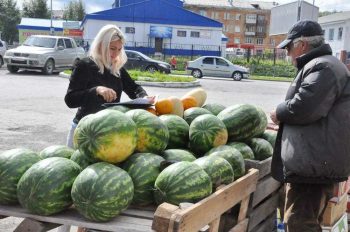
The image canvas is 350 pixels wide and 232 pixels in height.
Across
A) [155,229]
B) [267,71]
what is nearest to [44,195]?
[155,229]

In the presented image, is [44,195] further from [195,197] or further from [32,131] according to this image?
[32,131]

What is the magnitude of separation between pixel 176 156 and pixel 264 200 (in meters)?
1.13

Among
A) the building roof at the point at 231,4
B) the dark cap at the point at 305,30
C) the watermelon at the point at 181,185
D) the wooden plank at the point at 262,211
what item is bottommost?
the wooden plank at the point at 262,211

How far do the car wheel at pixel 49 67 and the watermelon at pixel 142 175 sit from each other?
845 inches

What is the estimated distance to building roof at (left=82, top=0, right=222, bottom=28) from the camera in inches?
2115

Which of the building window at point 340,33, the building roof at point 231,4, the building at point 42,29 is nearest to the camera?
the building window at point 340,33

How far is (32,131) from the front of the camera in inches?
375

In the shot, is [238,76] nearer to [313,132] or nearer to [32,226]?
[313,132]

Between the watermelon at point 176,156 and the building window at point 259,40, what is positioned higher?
the building window at point 259,40

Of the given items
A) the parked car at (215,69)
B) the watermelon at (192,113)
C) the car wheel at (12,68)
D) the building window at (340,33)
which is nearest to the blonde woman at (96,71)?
the watermelon at (192,113)

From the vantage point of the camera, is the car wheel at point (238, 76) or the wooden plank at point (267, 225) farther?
the car wheel at point (238, 76)

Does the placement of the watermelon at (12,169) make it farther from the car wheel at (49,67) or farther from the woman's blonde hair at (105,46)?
the car wheel at (49,67)

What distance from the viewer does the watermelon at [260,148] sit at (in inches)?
144

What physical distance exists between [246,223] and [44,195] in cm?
147
